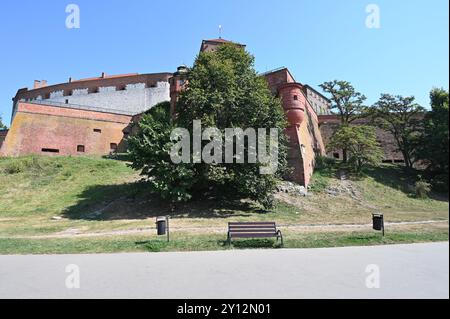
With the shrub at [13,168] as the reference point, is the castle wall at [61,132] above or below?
above

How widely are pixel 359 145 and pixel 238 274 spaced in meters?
29.6

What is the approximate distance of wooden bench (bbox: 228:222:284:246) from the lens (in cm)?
1202

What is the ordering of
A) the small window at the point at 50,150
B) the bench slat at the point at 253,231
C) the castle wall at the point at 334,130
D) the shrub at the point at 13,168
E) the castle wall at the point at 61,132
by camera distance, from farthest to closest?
1. the small window at the point at 50,150
2. the castle wall at the point at 61,132
3. the castle wall at the point at 334,130
4. the shrub at the point at 13,168
5. the bench slat at the point at 253,231

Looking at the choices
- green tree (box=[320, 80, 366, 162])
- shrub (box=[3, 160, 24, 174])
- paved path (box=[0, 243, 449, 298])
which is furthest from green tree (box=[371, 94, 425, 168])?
shrub (box=[3, 160, 24, 174])

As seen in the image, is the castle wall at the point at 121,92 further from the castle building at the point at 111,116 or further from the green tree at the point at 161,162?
the green tree at the point at 161,162

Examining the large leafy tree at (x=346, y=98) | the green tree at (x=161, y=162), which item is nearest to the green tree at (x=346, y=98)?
the large leafy tree at (x=346, y=98)

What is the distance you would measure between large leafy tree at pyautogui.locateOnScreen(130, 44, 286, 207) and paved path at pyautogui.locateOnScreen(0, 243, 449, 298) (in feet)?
38.9

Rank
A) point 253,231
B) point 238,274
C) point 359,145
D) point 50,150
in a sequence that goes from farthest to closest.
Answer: point 50,150 → point 359,145 → point 253,231 → point 238,274

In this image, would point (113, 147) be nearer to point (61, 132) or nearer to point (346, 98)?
point (61, 132)

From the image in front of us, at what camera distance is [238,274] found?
732cm

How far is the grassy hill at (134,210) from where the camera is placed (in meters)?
12.6

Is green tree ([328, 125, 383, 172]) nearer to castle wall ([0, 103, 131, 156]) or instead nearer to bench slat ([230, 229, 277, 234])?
bench slat ([230, 229, 277, 234])

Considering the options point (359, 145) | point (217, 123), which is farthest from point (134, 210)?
point (359, 145)

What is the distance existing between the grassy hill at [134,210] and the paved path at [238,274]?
190cm
